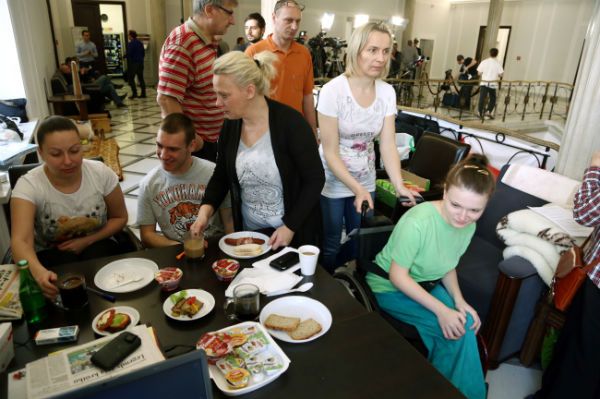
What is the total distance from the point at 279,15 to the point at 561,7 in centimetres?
1244

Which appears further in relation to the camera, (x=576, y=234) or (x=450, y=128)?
(x=450, y=128)

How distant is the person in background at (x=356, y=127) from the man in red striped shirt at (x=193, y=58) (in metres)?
0.71

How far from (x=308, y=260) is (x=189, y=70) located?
1.41 meters

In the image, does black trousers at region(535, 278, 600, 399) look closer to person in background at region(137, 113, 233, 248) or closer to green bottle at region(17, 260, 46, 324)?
person in background at region(137, 113, 233, 248)

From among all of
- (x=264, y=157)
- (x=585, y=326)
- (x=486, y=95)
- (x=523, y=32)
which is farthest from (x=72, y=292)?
(x=523, y=32)

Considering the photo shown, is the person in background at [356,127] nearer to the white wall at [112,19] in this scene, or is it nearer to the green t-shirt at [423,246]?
the green t-shirt at [423,246]

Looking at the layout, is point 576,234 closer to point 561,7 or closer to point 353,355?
point 353,355

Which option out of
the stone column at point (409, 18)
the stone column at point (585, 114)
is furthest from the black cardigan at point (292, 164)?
the stone column at point (409, 18)

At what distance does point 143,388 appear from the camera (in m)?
0.66

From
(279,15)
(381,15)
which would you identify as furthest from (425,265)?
(381,15)

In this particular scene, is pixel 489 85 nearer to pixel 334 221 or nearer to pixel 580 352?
pixel 334 221

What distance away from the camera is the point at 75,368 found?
84 centimetres

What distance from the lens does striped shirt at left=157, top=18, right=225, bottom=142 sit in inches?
85.4

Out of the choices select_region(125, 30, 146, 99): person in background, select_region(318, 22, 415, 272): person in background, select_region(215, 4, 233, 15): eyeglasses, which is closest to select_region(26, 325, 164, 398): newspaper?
select_region(318, 22, 415, 272): person in background
